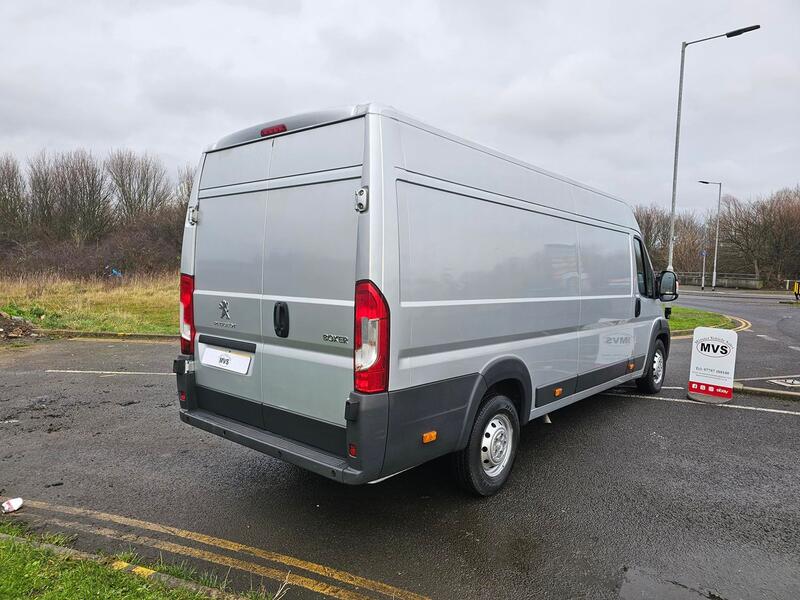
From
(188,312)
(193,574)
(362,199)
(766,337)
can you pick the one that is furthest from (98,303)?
(766,337)

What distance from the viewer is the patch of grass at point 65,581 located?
2.51 metres

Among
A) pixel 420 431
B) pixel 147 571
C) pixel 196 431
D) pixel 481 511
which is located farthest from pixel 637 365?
pixel 147 571

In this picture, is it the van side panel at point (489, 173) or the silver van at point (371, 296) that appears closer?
the silver van at point (371, 296)

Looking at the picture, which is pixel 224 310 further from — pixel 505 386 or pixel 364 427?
pixel 505 386

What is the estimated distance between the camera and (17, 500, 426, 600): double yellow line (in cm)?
280

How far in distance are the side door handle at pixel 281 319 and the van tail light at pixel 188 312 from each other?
3.75 ft

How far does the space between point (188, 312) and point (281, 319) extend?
1.26 m

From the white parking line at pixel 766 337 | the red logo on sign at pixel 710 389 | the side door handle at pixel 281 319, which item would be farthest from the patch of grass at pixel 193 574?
the white parking line at pixel 766 337

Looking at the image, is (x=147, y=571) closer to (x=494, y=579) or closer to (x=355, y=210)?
(x=494, y=579)

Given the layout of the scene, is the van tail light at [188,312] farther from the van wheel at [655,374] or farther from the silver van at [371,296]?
the van wheel at [655,374]

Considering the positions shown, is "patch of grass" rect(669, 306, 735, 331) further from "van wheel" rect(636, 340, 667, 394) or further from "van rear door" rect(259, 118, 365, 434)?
"van rear door" rect(259, 118, 365, 434)

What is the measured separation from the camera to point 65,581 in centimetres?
261

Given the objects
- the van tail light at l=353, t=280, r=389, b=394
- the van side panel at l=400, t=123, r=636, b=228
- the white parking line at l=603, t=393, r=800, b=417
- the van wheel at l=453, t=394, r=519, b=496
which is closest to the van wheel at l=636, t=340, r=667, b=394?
the white parking line at l=603, t=393, r=800, b=417

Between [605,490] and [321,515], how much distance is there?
2.24 m
